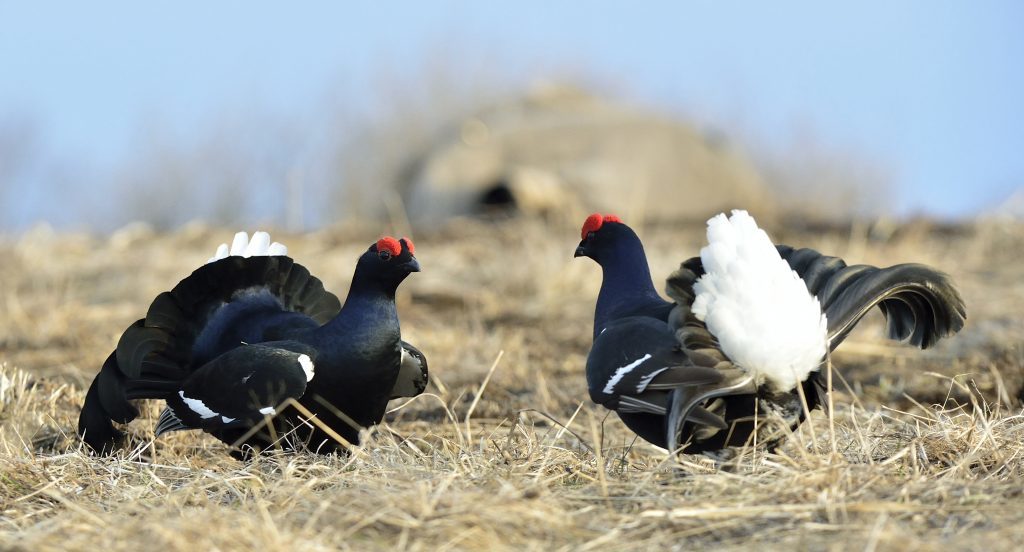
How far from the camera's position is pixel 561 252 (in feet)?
29.6

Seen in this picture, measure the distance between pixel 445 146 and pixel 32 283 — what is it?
342 inches

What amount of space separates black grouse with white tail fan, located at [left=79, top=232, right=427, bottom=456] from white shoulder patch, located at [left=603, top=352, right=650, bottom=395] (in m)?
0.79

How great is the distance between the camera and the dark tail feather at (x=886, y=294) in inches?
132

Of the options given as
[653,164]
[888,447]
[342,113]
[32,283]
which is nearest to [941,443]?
[888,447]

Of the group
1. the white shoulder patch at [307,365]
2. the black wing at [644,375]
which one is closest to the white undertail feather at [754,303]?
the black wing at [644,375]

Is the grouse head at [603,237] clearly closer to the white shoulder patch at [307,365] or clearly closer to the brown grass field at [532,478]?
the brown grass field at [532,478]

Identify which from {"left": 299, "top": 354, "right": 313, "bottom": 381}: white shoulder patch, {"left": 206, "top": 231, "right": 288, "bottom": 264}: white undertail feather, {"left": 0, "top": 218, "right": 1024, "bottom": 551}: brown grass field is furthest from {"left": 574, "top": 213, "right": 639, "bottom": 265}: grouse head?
{"left": 206, "top": 231, "right": 288, "bottom": 264}: white undertail feather

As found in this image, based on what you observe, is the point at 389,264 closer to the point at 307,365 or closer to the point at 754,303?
the point at 307,365

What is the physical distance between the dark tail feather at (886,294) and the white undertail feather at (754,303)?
74 mm

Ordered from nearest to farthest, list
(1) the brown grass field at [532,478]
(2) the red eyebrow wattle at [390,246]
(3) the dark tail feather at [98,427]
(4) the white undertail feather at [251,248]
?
1. (1) the brown grass field at [532,478]
2. (2) the red eyebrow wattle at [390,246]
3. (3) the dark tail feather at [98,427]
4. (4) the white undertail feather at [251,248]

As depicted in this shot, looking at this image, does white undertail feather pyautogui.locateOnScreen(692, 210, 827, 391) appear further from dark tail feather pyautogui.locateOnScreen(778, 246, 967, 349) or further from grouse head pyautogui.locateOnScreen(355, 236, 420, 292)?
grouse head pyautogui.locateOnScreen(355, 236, 420, 292)

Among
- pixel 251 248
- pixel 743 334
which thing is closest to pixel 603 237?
pixel 743 334

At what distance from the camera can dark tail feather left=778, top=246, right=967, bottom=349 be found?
11.0 ft

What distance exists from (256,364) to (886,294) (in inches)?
78.1
